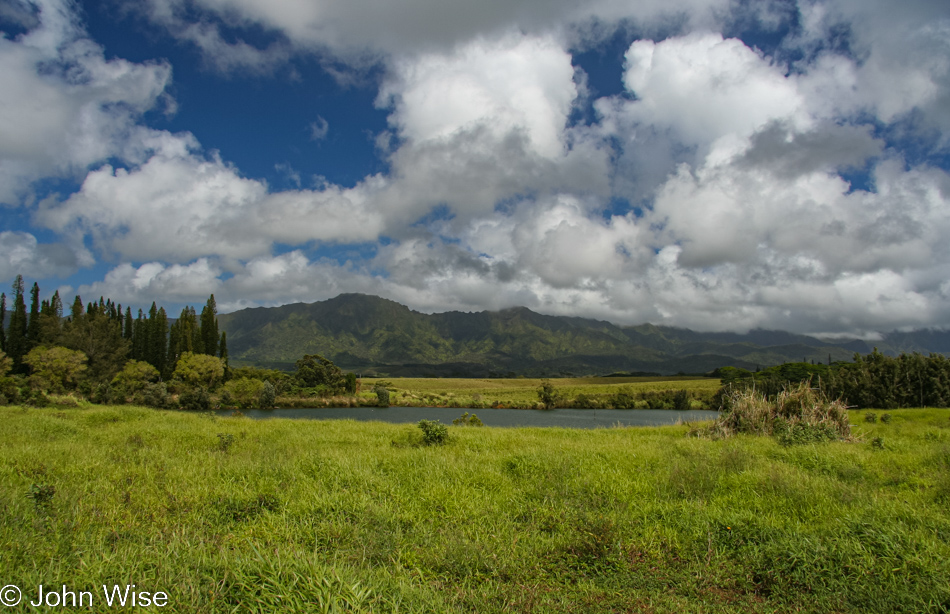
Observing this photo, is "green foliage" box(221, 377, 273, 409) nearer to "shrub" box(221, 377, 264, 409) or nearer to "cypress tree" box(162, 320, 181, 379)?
"shrub" box(221, 377, 264, 409)

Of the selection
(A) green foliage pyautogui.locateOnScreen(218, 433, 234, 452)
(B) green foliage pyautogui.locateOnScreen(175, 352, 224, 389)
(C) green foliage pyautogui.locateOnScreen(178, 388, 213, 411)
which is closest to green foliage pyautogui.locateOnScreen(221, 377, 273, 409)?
(B) green foliage pyautogui.locateOnScreen(175, 352, 224, 389)

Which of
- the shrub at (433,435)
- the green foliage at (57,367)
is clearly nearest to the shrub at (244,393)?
the green foliage at (57,367)

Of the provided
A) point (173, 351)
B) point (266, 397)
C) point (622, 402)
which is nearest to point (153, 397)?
point (266, 397)

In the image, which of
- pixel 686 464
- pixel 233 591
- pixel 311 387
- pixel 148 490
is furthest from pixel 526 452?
pixel 311 387

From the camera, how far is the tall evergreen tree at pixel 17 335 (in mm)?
72325

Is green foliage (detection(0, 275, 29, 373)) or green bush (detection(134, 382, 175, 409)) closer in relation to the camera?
green bush (detection(134, 382, 175, 409))

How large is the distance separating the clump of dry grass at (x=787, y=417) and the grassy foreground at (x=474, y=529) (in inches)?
211

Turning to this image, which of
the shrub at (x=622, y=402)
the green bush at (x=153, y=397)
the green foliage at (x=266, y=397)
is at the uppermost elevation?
the green bush at (x=153, y=397)

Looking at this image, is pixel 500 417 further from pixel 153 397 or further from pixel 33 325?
pixel 33 325

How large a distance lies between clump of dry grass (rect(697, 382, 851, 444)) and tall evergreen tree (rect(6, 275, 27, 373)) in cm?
→ 9486

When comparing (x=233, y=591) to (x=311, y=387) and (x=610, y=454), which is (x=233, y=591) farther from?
(x=311, y=387)

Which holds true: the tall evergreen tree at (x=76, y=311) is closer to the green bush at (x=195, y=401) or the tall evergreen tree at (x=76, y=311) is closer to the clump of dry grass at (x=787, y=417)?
the green bush at (x=195, y=401)

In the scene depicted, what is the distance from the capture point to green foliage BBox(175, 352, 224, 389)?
70550mm

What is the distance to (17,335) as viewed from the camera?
74.9m
